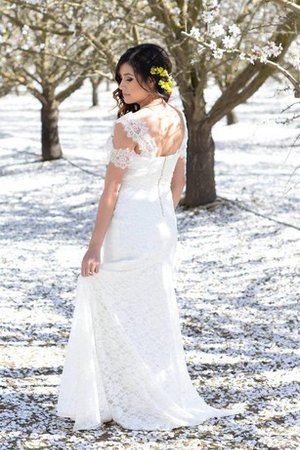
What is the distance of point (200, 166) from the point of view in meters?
9.70

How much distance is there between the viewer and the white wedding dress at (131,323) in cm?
362

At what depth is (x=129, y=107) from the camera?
3.71 meters

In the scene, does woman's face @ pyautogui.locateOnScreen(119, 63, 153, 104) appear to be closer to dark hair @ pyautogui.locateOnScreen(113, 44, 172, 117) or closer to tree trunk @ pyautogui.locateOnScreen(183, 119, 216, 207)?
dark hair @ pyautogui.locateOnScreen(113, 44, 172, 117)

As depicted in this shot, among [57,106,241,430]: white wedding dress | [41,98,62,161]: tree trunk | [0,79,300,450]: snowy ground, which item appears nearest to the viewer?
[57,106,241,430]: white wedding dress

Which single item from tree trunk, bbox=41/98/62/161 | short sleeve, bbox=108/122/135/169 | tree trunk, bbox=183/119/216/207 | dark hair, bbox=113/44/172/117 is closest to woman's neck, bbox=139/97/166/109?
dark hair, bbox=113/44/172/117

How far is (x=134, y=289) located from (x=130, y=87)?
3.13ft

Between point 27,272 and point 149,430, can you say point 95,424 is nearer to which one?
point 149,430

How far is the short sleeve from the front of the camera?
3.48m

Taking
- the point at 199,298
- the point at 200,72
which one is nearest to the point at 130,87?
the point at 199,298

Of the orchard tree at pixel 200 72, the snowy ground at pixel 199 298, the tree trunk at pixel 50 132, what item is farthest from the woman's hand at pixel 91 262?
the tree trunk at pixel 50 132

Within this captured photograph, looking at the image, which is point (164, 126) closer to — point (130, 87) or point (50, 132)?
point (130, 87)

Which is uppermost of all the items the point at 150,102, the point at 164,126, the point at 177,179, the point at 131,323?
the point at 150,102

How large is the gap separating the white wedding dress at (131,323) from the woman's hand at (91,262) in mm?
55

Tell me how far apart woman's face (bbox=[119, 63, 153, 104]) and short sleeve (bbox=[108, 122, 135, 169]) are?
0.18m
